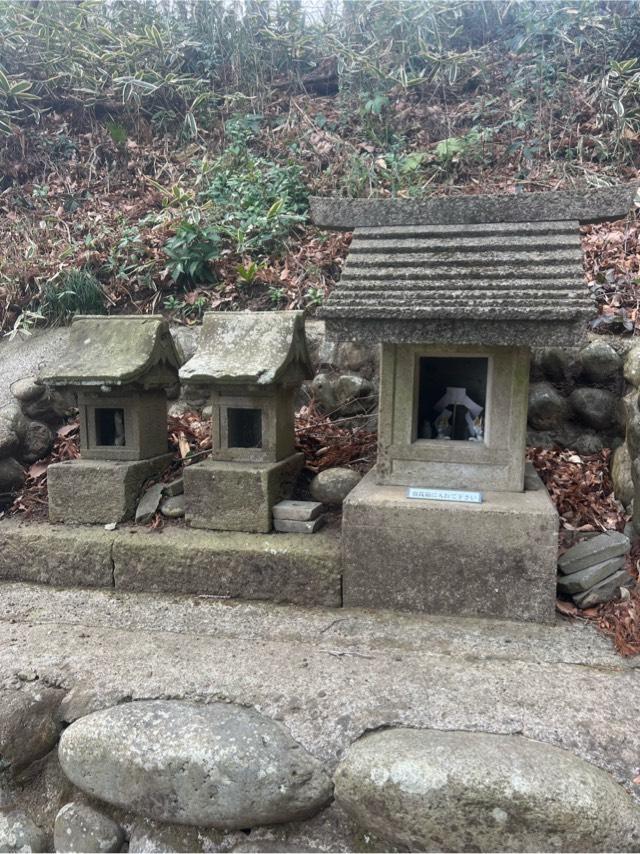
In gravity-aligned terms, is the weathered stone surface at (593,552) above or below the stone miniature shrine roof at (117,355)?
below

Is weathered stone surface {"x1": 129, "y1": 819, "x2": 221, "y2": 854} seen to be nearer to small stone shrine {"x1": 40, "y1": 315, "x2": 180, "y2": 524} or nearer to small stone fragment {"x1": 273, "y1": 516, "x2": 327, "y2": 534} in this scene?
small stone fragment {"x1": 273, "y1": 516, "x2": 327, "y2": 534}

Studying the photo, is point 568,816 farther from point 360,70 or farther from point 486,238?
point 360,70

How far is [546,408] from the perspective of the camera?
4809mm

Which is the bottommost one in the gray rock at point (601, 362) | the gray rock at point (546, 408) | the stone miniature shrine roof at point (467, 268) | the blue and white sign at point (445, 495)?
the blue and white sign at point (445, 495)

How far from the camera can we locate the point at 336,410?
5176 millimetres

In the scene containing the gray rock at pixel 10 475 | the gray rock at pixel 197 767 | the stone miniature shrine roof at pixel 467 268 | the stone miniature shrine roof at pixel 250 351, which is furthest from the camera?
the gray rock at pixel 10 475

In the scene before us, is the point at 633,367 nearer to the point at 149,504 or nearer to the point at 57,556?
the point at 149,504

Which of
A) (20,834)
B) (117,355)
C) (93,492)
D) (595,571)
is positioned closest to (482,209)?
(595,571)

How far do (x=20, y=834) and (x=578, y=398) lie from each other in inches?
172

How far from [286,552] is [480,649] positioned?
1.21 m

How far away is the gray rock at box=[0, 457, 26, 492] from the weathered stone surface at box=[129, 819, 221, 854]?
2.96 metres

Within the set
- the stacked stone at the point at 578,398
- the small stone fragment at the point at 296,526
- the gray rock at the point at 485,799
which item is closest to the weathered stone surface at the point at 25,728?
the gray rock at the point at 485,799

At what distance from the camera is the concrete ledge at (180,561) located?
358cm

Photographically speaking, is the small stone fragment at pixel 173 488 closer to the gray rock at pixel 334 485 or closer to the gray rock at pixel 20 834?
the gray rock at pixel 334 485
